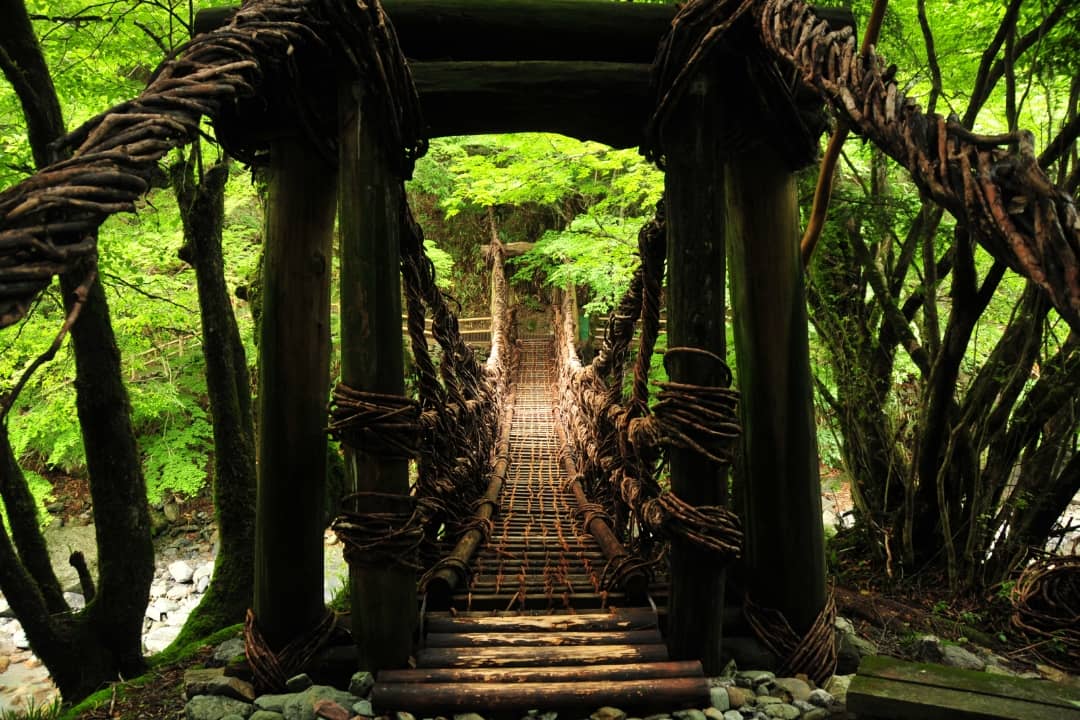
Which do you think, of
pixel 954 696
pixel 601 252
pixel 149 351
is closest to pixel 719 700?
pixel 954 696

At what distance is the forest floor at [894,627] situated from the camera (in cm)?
179

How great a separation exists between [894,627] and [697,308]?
1.41 metres

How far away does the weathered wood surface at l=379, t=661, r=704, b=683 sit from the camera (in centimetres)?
146

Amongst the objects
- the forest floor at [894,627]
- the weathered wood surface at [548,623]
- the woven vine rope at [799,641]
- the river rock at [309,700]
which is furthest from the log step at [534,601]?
the forest floor at [894,627]

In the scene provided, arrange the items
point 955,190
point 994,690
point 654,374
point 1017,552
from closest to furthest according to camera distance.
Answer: point 955,190 → point 994,690 → point 1017,552 → point 654,374

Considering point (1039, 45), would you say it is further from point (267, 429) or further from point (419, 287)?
point (267, 429)

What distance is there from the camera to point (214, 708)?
1475 millimetres

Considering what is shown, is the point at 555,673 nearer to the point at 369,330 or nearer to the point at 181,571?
the point at 369,330

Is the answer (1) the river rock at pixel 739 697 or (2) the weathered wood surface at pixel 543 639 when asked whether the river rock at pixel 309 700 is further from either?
(1) the river rock at pixel 739 697

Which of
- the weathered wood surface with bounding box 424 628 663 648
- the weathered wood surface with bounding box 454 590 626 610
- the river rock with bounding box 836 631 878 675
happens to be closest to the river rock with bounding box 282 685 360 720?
the weathered wood surface with bounding box 424 628 663 648

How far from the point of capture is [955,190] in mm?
832

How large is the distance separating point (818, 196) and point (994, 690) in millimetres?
1393

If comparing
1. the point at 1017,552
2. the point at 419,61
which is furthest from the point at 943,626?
the point at 419,61

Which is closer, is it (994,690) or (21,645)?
(994,690)
